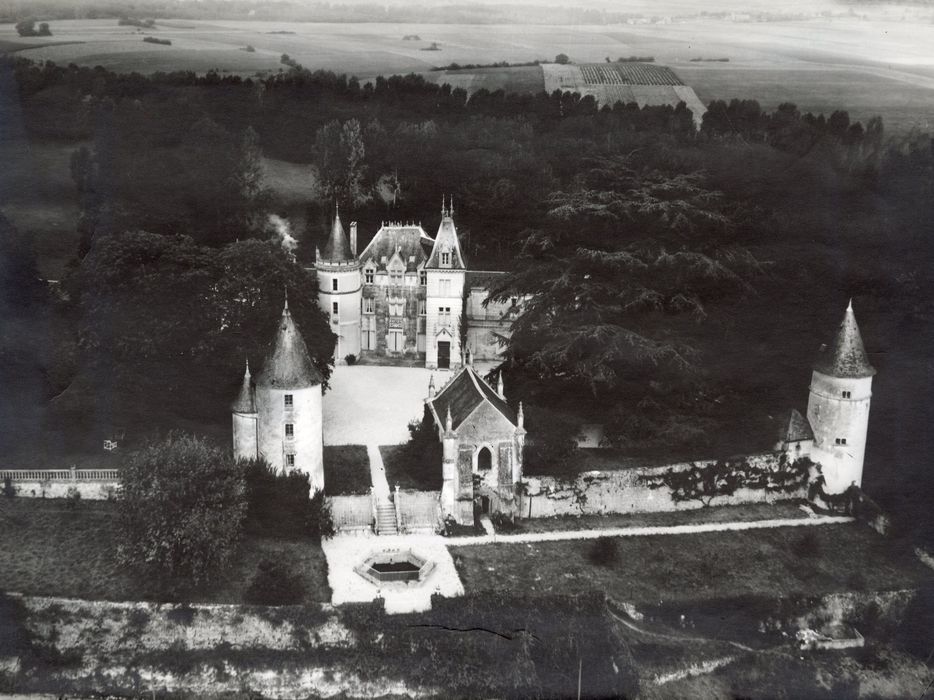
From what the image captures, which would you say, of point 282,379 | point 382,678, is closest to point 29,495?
point 282,379

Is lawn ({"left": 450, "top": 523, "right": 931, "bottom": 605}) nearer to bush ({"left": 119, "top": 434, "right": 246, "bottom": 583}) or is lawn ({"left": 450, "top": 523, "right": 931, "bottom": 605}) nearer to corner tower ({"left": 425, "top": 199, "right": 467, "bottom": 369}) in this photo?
bush ({"left": 119, "top": 434, "right": 246, "bottom": 583})

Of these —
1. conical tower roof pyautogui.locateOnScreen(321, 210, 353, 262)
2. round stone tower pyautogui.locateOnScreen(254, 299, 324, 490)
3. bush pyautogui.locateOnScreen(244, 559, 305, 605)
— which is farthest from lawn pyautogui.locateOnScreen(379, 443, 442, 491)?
conical tower roof pyautogui.locateOnScreen(321, 210, 353, 262)

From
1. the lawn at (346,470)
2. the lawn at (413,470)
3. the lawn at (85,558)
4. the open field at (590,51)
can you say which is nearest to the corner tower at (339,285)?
the open field at (590,51)

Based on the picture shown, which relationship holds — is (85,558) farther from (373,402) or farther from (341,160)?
(341,160)

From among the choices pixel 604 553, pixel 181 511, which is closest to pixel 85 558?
pixel 181 511

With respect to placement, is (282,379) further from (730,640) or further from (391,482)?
(730,640)

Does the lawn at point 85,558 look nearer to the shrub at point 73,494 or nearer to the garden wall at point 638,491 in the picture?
the shrub at point 73,494
